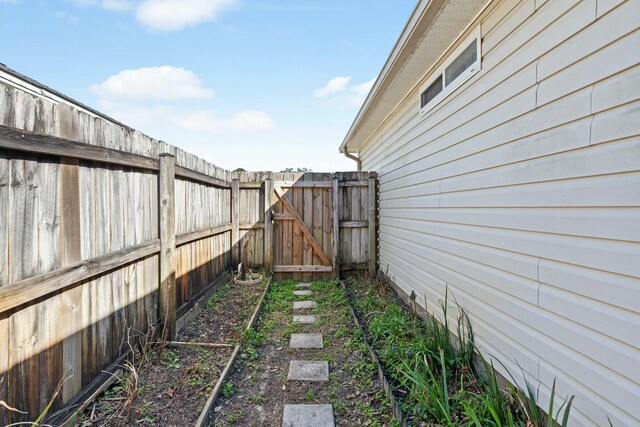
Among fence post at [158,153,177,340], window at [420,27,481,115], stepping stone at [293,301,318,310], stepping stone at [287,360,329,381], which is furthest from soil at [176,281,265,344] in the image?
window at [420,27,481,115]

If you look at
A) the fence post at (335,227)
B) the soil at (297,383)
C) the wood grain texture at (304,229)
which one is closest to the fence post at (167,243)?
the soil at (297,383)

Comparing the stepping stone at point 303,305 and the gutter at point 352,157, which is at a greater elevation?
the gutter at point 352,157

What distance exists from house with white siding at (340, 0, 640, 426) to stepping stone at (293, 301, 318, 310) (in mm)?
1888

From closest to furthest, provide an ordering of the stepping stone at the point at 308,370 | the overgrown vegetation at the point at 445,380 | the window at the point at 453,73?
the overgrown vegetation at the point at 445,380, the window at the point at 453,73, the stepping stone at the point at 308,370

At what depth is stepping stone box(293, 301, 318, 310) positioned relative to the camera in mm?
4824

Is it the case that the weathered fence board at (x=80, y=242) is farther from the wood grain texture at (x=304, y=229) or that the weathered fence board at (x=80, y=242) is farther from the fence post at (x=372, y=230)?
the fence post at (x=372, y=230)

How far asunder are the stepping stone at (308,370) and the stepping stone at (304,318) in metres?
1.06

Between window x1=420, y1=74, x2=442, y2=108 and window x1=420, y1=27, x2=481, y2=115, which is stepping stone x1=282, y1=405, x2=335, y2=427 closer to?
window x1=420, y1=27, x2=481, y2=115

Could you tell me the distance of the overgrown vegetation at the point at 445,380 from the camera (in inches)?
73.2

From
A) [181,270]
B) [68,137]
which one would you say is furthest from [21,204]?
[181,270]

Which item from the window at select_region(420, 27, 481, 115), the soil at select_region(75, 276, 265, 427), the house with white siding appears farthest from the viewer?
the window at select_region(420, 27, 481, 115)

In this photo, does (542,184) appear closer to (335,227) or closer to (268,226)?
(335,227)

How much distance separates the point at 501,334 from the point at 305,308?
9.70 ft

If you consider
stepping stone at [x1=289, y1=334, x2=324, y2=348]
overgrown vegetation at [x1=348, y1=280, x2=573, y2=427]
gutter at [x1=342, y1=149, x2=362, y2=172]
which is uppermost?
gutter at [x1=342, y1=149, x2=362, y2=172]
